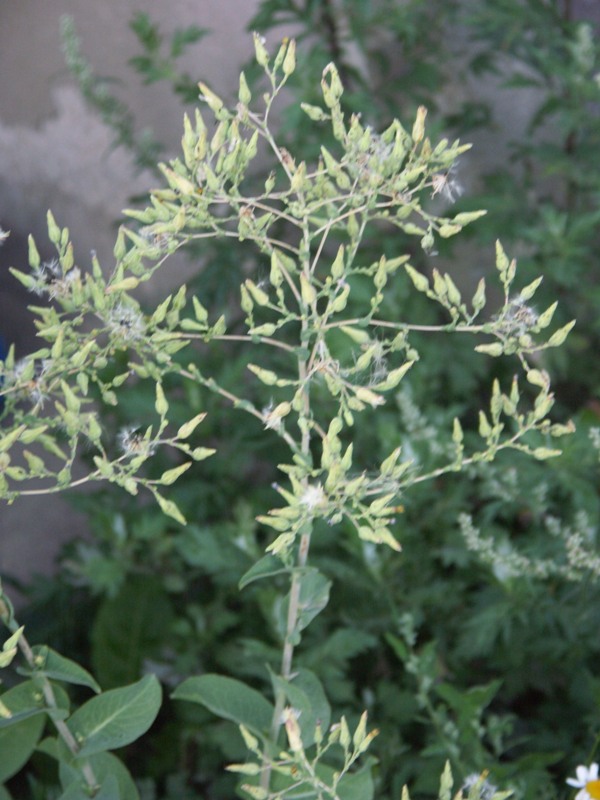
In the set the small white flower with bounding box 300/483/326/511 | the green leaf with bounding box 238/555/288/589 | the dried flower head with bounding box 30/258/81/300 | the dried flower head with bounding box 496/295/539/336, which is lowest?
the green leaf with bounding box 238/555/288/589

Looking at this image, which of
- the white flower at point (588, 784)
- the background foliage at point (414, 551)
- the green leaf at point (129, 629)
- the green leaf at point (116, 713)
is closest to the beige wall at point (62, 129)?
the background foliage at point (414, 551)

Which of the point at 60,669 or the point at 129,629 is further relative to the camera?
the point at 129,629

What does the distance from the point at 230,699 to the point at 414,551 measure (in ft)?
2.18

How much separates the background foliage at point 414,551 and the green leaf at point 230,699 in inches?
11.0

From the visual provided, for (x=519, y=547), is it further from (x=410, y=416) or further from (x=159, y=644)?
(x=159, y=644)

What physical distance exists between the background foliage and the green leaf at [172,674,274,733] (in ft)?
0.92

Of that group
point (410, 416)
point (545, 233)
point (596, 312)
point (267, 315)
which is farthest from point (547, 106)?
point (410, 416)

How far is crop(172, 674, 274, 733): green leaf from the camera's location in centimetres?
82

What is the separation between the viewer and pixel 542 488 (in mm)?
1280

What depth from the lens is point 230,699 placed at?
0.84m

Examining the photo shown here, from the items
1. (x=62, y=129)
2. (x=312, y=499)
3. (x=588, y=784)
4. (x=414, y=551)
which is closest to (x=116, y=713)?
(x=312, y=499)

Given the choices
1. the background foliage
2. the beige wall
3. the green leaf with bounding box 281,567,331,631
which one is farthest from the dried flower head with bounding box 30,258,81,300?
the beige wall

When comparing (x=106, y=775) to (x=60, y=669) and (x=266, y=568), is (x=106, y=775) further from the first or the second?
(x=266, y=568)

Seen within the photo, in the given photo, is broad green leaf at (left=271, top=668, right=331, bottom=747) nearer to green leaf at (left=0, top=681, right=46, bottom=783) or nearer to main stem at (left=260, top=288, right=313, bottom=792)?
main stem at (left=260, top=288, right=313, bottom=792)
